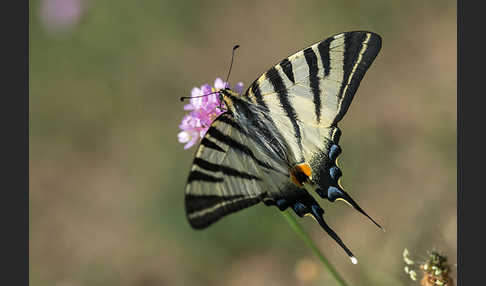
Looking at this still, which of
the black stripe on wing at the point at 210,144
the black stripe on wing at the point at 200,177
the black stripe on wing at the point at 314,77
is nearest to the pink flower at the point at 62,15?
the black stripe on wing at the point at 314,77

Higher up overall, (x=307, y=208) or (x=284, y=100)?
(x=284, y=100)

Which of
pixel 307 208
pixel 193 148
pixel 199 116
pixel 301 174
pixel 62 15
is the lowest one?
pixel 307 208

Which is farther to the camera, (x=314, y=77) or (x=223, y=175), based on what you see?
(x=314, y=77)

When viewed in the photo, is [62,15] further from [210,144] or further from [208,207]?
[208,207]

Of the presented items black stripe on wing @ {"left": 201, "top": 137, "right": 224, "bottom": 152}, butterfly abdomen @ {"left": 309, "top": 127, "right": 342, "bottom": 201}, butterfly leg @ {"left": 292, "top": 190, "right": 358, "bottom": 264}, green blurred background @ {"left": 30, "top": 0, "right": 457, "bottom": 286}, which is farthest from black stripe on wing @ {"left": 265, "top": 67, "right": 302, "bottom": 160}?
green blurred background @ {"left": 30, "top": 0, "right": 457, "bottom": 286}

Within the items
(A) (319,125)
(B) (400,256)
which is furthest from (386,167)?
(A) (319,125)

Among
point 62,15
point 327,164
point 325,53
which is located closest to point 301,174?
point 327,164

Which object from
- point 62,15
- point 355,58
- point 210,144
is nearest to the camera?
point 210,144

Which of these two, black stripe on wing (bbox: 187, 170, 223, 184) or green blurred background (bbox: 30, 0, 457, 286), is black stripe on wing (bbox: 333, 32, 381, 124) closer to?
black stripe on wing (bbox: 187, 170, 223, 184)

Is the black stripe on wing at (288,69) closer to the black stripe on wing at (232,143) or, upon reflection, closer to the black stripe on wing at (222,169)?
the black stripe on wing at (232,143)
